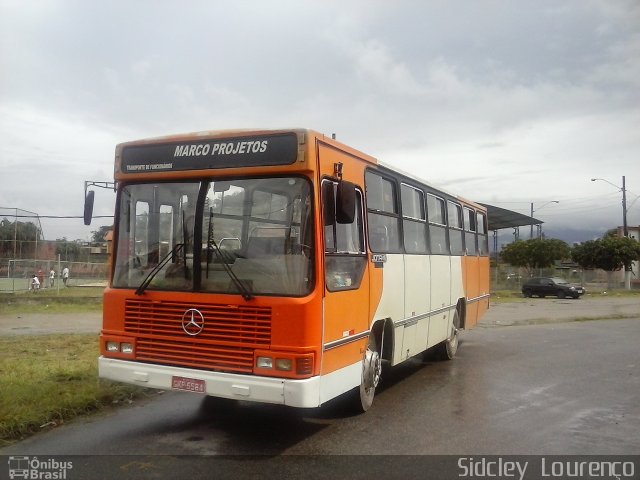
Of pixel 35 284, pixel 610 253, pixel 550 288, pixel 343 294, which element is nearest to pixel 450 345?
pixel 343 294

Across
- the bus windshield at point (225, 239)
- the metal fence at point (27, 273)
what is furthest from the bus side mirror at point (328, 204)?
the metal fence at point (27, 273)

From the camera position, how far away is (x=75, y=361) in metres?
9.84

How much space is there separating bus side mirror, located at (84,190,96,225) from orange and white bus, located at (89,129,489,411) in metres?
0.59

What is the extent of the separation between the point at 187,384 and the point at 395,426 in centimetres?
233

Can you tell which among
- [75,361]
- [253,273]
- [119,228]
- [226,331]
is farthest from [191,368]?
Answer: [75,361]

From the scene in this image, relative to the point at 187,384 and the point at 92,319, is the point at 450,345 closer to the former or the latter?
the point at 187,384

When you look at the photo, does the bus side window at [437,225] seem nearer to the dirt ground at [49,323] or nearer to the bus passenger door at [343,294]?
the bus passenger door at [343,294]

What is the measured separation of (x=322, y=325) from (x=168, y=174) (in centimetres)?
226

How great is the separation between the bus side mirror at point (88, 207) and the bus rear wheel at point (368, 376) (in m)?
3.53

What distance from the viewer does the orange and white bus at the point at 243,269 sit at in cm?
575

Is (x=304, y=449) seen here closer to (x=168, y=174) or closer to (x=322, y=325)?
(x=322, y=325)

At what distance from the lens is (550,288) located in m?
37.2

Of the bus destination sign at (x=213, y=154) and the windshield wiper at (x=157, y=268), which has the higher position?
the bus destination sign at (x=213, y=154)

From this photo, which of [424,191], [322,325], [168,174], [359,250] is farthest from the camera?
[424,191]
